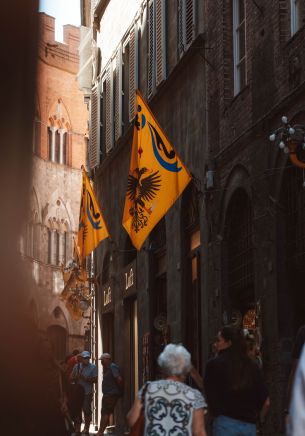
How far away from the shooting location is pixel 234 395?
7363mm

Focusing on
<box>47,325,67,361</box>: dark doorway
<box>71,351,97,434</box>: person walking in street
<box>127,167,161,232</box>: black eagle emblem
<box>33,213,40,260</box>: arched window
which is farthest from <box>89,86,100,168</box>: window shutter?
<box>33,213,40,260</box>: arched window

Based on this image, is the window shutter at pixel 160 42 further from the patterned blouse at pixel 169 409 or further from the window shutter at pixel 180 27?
the patterned blouse at pixel 169 409

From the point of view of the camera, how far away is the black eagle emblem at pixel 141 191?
14809 mm

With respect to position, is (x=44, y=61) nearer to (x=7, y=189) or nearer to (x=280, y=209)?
(x=7, y=189)

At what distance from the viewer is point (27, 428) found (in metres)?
2.07

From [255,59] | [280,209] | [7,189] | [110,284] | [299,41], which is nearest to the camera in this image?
[7,189]

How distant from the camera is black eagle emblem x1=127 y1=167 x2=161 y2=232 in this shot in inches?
583

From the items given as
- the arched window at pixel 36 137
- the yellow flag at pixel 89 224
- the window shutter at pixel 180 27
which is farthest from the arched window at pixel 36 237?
the yellow flag at pixel 89 224

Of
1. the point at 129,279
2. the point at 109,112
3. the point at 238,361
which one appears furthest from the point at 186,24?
the point at 238,361

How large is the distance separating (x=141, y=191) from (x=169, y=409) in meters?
8.66

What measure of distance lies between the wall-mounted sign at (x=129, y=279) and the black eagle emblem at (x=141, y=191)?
870 centimetres

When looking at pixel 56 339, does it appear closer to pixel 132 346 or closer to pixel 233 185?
pixel 233 185

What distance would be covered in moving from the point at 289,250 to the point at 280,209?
600mm

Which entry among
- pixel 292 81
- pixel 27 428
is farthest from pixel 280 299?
pixel 27 428
